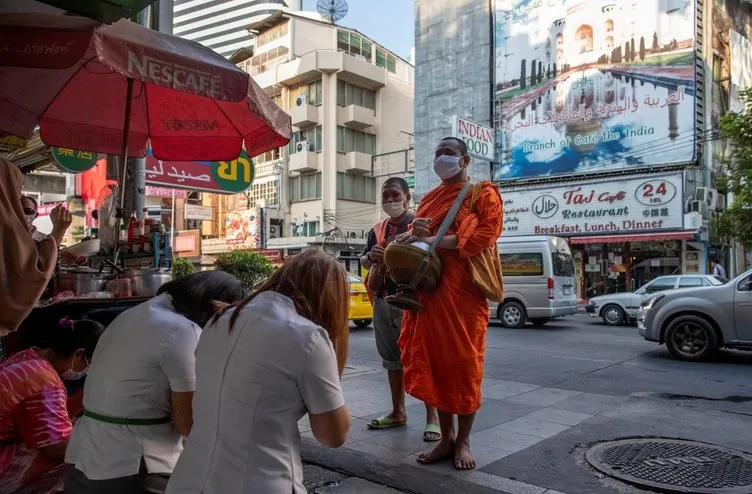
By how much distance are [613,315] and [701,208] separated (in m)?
7.93

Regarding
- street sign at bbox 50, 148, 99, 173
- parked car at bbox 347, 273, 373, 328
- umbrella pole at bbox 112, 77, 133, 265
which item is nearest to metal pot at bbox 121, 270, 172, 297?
umbrella pole at bbox 112, 77, 133, 265

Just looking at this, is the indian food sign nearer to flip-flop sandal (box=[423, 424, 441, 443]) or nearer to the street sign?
the street sign

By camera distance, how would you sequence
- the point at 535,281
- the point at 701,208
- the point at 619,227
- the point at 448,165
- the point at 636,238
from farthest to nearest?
the point at 619,227
the point at 636,238
the point at 701,208
the point at 535,281
the point at 448,165

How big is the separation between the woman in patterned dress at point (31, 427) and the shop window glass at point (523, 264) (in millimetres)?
12165

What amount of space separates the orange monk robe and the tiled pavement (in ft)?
1.55

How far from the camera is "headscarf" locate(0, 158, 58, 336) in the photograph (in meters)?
2.28

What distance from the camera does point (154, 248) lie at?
417 centimetres

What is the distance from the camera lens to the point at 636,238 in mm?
21062

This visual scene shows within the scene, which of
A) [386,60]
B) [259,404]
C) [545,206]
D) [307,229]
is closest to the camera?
[259,404]

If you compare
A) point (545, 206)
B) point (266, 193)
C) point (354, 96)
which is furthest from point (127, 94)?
point (266, 193)

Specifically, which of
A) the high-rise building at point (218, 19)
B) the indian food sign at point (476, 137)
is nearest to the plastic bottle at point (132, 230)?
the indian food sign at point (476, 137)

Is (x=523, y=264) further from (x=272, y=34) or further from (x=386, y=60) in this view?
(x=272, y=34)

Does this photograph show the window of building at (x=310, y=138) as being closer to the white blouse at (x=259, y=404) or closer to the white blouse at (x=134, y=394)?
the white blouse at (x=134, y=394)

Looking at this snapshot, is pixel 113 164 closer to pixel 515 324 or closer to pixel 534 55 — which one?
pixel 515 324
